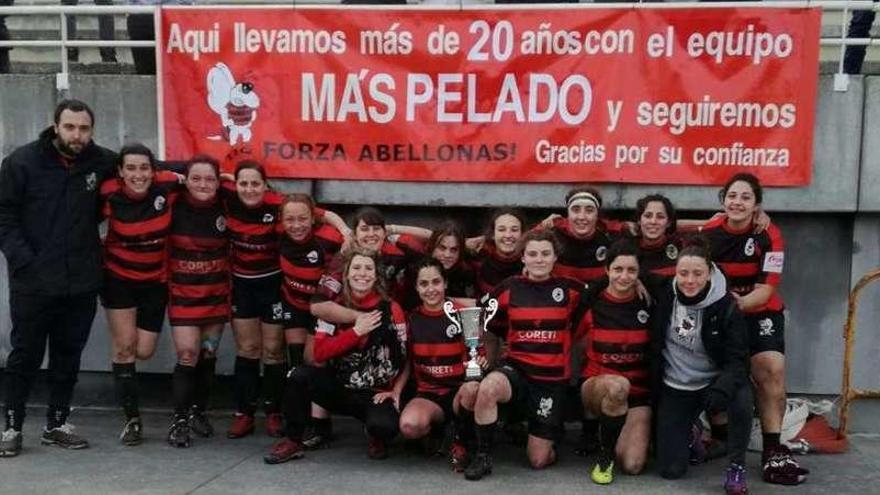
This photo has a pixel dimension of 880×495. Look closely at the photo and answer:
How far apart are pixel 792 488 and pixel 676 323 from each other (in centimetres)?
115

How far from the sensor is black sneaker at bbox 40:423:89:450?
6461 mm

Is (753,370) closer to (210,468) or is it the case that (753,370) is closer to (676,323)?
(676,323)

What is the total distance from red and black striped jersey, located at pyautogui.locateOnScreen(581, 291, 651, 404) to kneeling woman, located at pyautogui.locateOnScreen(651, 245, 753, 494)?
11 cm

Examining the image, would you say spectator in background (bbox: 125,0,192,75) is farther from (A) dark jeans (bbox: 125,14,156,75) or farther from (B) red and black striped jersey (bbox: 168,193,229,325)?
(B) red and black striped jersey (bbox: 168,193,229,325)

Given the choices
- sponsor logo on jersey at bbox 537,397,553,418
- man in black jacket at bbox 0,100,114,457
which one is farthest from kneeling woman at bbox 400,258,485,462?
man in black jacket at bbox 0,100,114,457

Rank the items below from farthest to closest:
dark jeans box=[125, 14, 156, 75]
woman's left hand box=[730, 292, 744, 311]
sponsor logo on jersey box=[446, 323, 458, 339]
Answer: dark jeans box=[125, 14, 156, 75] → sponsor logo on jersey box=[446, 323, 458, 339] → woman's left hand box=[730, 292, 744, 311]

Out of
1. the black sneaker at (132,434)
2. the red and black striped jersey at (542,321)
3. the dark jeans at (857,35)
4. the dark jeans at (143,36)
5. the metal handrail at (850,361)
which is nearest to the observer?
the red and black striped jersey at (542,321)

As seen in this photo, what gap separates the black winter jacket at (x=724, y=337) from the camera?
5.66m

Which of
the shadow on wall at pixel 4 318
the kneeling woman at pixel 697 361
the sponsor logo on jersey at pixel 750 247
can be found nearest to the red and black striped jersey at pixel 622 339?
the kneeling woman at pixel 697 361

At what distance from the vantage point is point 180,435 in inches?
257

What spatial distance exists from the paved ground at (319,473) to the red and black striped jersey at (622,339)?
2.03ft

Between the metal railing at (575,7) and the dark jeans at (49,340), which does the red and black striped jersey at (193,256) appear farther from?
the metal railing at (575,7)

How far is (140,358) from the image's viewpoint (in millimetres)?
6676

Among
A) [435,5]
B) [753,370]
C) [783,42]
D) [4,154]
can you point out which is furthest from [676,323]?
[4,154]
